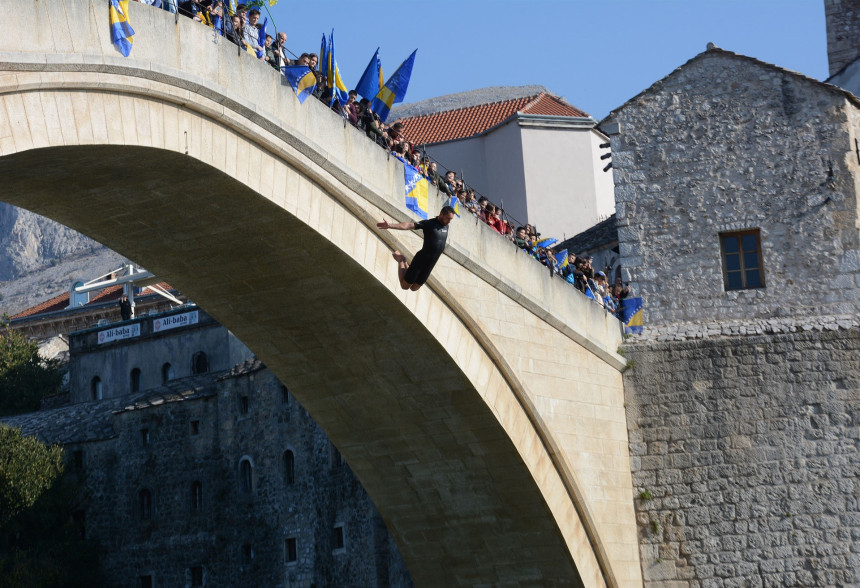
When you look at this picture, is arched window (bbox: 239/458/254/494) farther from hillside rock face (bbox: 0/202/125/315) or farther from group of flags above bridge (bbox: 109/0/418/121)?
hillside rock face (bbox: 0/202/125/315)

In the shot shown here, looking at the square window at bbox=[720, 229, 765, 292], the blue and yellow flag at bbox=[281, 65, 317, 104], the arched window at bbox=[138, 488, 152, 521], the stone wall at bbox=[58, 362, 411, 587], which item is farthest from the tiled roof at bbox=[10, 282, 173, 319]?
the blue and yellow flag at bbox=[281, 65, 317, 104]

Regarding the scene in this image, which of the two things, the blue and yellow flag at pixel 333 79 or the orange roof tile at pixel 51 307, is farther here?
the orange roof tile at pixel 51 307

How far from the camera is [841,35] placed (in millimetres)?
36469

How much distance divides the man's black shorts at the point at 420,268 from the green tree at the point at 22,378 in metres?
36.3

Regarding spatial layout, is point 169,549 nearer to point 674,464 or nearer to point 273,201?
point 674,464

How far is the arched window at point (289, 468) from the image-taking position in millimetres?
37188

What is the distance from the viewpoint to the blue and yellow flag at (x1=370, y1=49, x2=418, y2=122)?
67.3 feet

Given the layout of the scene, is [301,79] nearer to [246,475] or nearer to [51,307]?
[246,475]

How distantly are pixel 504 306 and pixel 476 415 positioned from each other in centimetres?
156

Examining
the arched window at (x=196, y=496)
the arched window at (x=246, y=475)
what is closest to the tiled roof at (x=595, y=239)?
the arched window at (x=246, y=475)

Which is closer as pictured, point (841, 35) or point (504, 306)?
point (504, 306)

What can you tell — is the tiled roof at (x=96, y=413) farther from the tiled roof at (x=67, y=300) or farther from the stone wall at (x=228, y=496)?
the tiled roof at (x=67, y=300)

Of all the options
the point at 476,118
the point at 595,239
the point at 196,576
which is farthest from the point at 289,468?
the point at 476,118

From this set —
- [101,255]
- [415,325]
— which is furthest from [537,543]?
[101,255]
